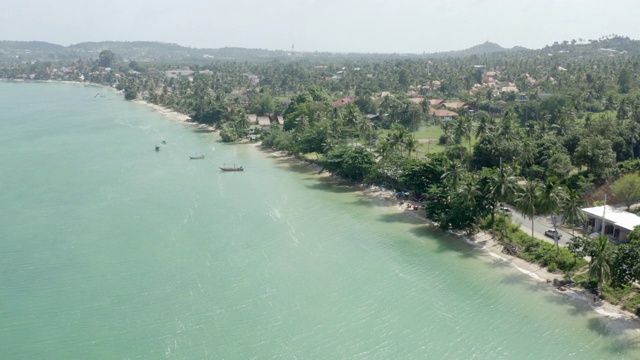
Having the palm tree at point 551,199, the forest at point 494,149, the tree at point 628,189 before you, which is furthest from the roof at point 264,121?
the palm tree at point 551,199

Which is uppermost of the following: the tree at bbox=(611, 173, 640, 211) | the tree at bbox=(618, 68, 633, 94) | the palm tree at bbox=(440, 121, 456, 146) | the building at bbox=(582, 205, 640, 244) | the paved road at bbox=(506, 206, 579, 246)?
the tree at bbox=(618, 68, 633, 94)

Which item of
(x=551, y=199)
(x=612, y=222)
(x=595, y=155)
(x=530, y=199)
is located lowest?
(x=612, y=222)

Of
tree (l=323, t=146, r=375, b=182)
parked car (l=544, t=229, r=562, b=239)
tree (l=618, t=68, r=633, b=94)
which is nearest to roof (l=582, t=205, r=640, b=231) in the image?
parked car (l=544, t=229, r=562, b=239)

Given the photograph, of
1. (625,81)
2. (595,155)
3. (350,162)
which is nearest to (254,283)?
(350,162)

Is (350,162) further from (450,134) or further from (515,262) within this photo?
(515,262)

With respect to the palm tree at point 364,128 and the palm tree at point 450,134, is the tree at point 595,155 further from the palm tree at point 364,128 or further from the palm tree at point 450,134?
the palm tree at point 364,128

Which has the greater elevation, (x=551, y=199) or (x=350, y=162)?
(x=551, y=199)

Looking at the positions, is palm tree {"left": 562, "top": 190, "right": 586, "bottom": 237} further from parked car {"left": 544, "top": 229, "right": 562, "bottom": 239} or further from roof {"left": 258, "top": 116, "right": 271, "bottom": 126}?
roof {"left": 258, "top": 116, "right": 271, "bottom": 126}
